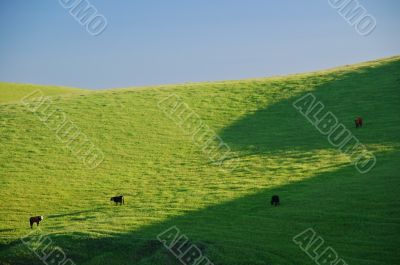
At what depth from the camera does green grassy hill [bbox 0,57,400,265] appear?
23047mm

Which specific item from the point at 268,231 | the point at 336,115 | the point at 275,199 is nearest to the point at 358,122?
the point at 336,115

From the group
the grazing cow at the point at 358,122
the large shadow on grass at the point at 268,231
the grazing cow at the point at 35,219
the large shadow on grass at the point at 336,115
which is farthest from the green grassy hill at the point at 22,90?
the large shadow on grass at the point at 268,231

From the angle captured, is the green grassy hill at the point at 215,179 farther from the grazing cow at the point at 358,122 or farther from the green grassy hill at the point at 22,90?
the green grassy hill at the point at 22,90

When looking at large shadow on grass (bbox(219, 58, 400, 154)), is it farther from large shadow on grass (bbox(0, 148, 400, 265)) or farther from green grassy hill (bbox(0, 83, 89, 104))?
green grassy hill (bbox(0, 83, 89, 104))

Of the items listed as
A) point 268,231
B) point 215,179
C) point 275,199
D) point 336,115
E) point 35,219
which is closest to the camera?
point 268,231

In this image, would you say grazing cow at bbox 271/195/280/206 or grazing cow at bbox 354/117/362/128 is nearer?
grazing cow at bbox 271/195/280/206

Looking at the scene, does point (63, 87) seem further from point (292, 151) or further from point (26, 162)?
point (292, 151)

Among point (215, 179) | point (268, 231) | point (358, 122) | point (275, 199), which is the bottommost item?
point (268, 231)

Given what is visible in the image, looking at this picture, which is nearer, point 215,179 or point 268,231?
point 268,231

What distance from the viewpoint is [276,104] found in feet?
173

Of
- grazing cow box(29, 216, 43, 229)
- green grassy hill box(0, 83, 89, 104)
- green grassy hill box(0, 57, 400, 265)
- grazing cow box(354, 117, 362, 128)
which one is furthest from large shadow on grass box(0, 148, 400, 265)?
green grassy hill box(0, 83, 89, 104)

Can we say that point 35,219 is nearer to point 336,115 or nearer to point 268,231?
point 268,231

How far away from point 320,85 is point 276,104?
813 centimetres

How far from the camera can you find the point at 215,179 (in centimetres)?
3375
